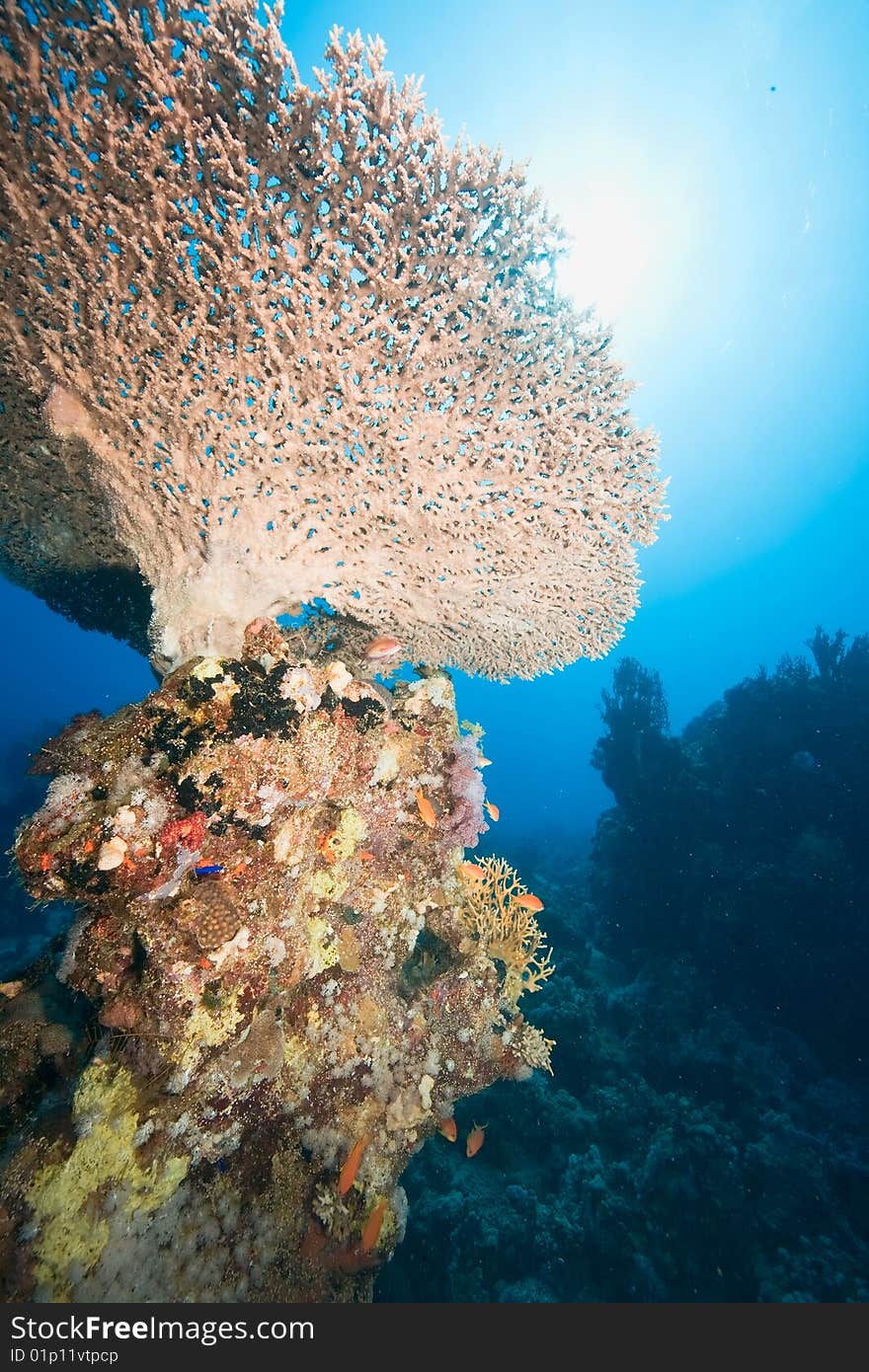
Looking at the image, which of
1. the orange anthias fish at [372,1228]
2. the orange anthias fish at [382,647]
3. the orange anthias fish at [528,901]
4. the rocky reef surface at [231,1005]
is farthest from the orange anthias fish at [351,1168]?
the orange anthias fish at [382,647]

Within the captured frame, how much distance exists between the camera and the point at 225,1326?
10.0ft

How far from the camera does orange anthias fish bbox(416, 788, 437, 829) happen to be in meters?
4.64

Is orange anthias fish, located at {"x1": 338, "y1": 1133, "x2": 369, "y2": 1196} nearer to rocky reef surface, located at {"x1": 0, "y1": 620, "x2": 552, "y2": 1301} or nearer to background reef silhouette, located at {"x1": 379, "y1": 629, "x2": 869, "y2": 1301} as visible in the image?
rocky reef surface, located at {"x1": 0, "y1": 620, "x2": 552, "y2": 1301}

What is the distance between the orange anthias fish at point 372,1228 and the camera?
3879mm

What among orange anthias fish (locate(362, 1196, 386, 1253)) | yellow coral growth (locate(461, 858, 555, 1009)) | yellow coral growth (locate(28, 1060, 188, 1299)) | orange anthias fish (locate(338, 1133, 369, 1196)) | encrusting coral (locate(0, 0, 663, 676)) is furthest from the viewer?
yellow coral growth (locate(461, 858, 555, 1009))

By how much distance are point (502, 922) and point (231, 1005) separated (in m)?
3.16

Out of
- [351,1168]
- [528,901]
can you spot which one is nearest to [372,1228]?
[351,1168]

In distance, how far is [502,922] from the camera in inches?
219

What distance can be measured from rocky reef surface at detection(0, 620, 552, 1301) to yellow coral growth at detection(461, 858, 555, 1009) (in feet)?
1.90

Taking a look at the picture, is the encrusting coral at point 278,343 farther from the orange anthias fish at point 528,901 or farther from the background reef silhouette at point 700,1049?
the background reef silhouette at point 700,1049

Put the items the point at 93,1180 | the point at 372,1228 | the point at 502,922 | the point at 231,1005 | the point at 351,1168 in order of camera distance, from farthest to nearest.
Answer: the point at 502,922 → the point at 372,1228 → the point at 351,1168 → the point at 231,1005 → the point at 93,1180

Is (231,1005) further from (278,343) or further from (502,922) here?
(278,343)

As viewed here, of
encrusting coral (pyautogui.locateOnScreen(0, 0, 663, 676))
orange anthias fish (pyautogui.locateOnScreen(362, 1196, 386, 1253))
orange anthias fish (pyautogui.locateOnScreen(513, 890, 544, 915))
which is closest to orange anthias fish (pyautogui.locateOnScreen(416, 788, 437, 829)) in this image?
orange anthias fish (pyautogui.locateOnScreen(513, 890, 544, 915))

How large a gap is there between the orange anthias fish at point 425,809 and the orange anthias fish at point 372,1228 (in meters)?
2.91
